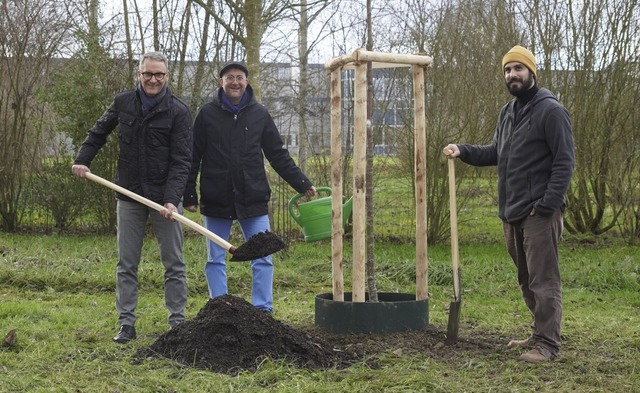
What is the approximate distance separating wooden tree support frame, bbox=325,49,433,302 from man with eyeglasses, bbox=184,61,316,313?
77cm

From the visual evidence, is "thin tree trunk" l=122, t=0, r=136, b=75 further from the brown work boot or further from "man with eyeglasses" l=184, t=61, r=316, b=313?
the brown work boot

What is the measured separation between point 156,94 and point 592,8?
7.88 metres

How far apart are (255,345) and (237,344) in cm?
11

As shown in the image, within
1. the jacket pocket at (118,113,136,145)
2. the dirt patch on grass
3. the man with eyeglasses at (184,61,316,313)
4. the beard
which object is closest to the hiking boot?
the dirt patch on grass

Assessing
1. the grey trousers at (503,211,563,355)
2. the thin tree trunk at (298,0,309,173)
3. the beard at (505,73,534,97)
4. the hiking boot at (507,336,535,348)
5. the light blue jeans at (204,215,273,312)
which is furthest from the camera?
the thin tree trunk at (298,0,309,173)

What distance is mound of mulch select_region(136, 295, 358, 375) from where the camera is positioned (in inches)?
203

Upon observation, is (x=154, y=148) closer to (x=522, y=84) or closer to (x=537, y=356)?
(x=522, y=84)

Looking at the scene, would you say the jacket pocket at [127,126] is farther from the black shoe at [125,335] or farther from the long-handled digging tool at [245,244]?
the black shoe at [125,335]

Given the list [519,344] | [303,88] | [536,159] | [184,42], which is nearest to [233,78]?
[536,159]

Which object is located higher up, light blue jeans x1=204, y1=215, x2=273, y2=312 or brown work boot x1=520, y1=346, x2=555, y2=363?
light blue jeans x1=204, y1=215, x2=273, y2=312

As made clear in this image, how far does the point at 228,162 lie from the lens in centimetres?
667

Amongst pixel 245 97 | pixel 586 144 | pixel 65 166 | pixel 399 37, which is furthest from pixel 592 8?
pixel 65 166

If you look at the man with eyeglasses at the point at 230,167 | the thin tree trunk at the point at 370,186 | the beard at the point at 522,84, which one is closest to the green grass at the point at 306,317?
the thin tree trunk at the point at 370,186

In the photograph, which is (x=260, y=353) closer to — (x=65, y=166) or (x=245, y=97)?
(x=245, y=97)
